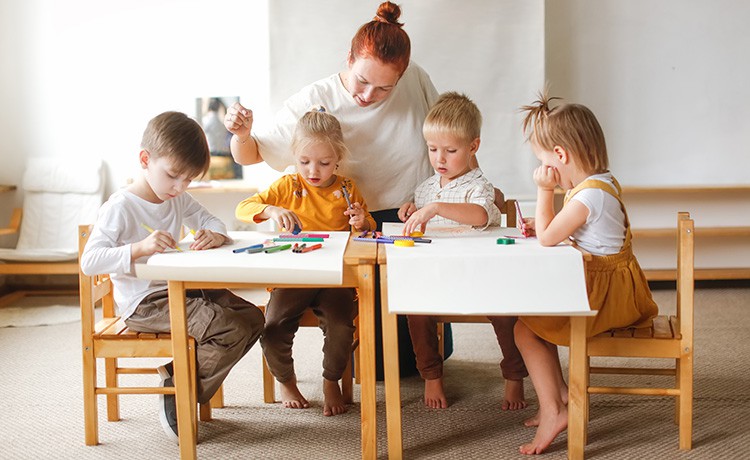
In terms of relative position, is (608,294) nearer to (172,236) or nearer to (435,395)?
(435,395)

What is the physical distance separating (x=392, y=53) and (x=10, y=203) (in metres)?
3.05

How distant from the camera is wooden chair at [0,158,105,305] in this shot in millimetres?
4465

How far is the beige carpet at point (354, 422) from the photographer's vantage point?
2203mm

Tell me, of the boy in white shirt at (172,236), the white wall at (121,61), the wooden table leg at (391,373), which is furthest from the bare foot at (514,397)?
the white wall at (121,61)

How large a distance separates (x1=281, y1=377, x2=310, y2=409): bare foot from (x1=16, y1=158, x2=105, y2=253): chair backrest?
2314 millimetres

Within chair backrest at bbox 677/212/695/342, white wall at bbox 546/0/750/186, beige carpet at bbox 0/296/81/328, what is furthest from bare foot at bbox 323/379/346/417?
white wall at bbox 546/0/750/186

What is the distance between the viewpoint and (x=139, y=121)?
4.56 metres

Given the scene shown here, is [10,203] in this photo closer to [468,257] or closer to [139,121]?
[139,121]

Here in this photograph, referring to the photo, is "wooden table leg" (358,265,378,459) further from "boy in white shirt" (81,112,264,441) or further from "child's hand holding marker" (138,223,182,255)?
"child's hand holding marker" (138,223,182,255)

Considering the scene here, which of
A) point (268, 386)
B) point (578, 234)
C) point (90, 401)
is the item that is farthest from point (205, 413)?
point (578, 234)

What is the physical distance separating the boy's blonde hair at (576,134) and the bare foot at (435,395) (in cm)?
84

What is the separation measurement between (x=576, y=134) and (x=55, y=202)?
10.7 feet

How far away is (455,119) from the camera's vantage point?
95.4 inches

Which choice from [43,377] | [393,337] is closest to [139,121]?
[43,377]
